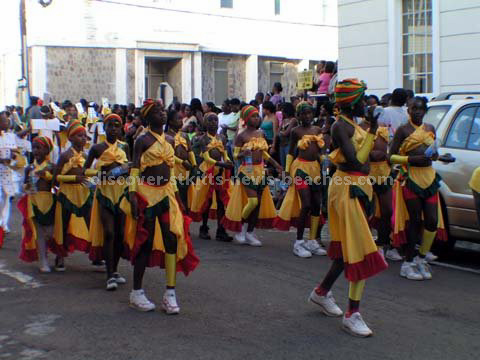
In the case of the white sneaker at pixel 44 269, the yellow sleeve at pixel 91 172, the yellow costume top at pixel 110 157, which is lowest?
the white sneaker at pixel 44 269

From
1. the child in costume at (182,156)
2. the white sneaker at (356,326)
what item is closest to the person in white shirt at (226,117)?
the child in costume at (182,156)

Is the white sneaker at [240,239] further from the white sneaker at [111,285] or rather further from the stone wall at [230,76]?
the stone wall at [230,76]

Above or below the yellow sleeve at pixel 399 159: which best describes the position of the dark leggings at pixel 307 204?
below

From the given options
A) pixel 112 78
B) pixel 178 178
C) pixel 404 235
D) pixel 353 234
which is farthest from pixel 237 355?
pixel 112 78

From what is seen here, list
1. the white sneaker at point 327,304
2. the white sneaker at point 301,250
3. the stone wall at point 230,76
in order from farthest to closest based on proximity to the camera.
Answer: the stone wall at point 230,76 → the white sneaker at point 301,250 → the white sneaker at point 327,304

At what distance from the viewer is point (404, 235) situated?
8.53 meters

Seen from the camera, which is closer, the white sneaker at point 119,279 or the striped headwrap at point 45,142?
the white sneaker at point 119,279

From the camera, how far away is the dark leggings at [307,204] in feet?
31.7

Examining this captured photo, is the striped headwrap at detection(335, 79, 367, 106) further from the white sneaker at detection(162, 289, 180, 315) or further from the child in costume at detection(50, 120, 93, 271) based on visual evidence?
the child in costume at detection(50, 120, 93, 271)

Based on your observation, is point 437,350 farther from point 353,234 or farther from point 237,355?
point 237,355

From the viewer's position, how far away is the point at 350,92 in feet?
20.3

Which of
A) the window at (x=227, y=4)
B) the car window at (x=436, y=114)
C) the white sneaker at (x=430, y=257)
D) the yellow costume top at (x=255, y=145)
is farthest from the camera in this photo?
the window at (x=227, y=4)

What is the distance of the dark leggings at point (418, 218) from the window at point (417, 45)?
800 cm

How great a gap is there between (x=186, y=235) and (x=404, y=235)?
2.93 metres
